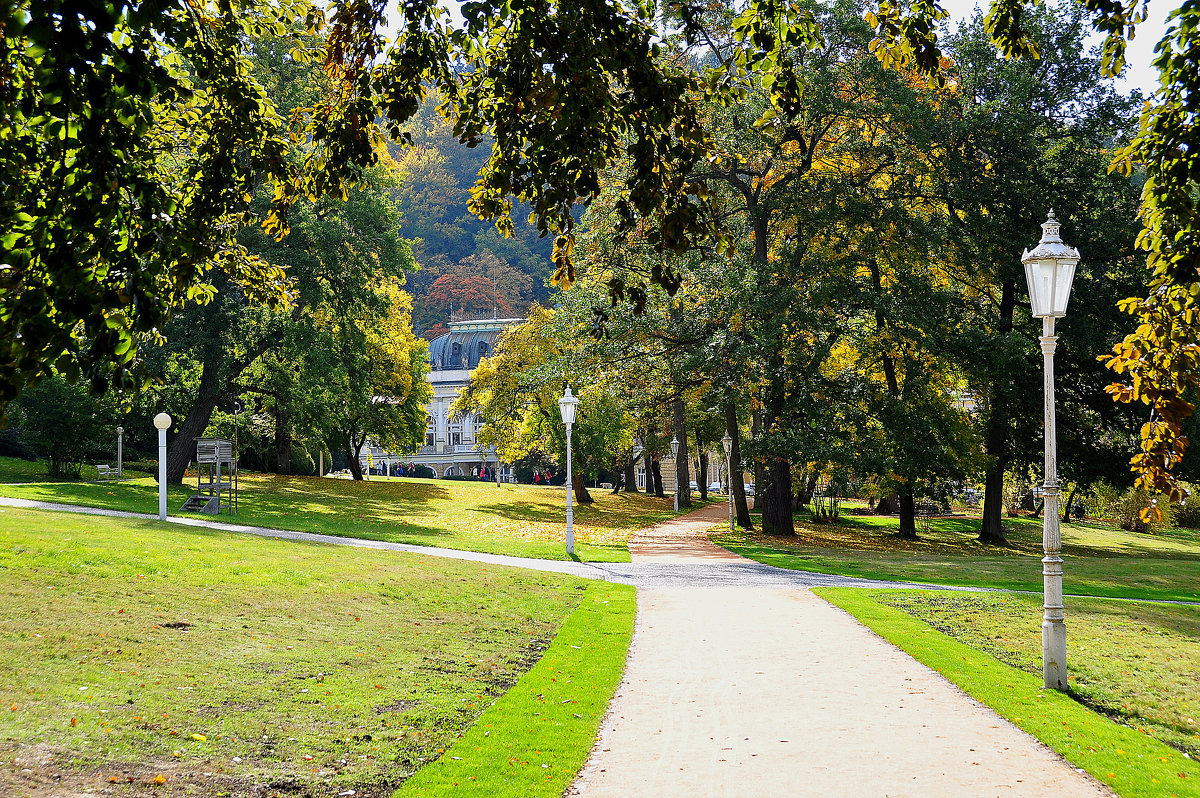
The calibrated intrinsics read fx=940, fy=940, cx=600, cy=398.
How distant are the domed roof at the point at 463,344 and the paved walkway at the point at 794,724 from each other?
6564 centimetres

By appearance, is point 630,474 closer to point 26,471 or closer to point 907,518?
point 907,518

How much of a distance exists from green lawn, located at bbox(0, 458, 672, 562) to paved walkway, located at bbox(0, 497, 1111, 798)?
32.3ft

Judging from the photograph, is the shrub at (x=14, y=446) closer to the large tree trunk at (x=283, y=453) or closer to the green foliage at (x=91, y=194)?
the large tree trunk at (x=283, y=453)

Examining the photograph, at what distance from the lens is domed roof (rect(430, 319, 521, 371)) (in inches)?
3054

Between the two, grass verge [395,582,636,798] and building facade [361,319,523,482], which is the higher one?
building facade [361,319,523,482]

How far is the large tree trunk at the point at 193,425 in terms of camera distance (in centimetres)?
2819

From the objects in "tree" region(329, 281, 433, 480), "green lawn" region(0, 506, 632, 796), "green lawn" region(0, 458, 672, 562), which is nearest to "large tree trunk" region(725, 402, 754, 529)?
"green lawn" region(0, 458, 672, 562)

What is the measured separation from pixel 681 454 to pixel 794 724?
115 feet

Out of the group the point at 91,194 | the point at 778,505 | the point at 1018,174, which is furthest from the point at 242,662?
the point at 1018,174

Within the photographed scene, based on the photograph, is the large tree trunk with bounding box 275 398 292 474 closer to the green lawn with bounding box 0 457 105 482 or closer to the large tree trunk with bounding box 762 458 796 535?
the green lawn with bounding box 0 457 105 482

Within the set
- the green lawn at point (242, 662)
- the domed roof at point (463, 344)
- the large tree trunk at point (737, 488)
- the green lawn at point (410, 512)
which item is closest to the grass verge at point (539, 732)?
the green lawn at point (242, 662)

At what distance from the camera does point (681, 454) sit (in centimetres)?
4222

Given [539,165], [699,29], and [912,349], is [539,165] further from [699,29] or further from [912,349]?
[912,349]

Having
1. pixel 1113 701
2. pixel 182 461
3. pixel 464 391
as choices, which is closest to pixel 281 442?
pixel 464 391
